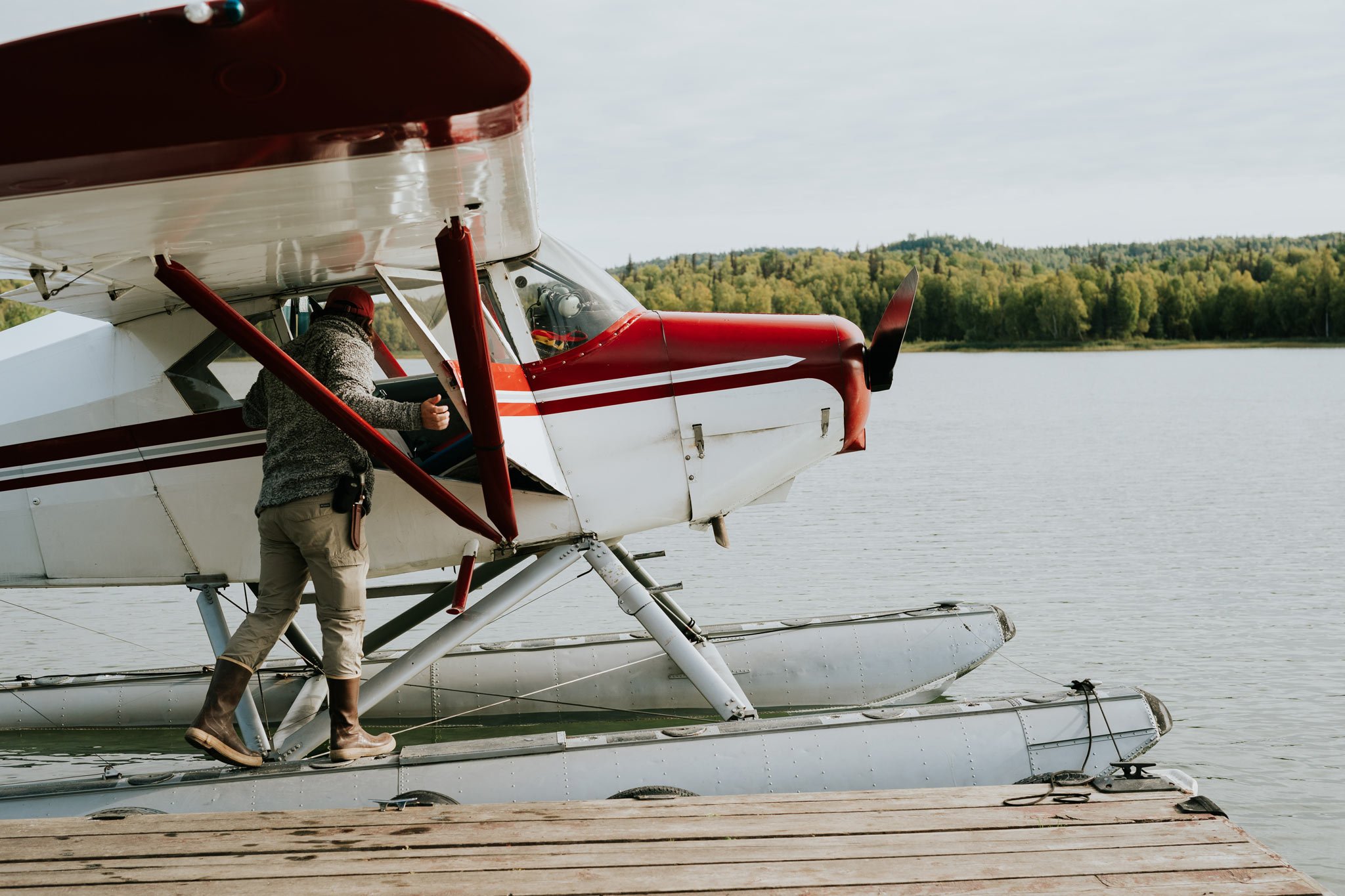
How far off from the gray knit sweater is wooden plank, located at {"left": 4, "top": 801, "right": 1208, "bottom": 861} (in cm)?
132

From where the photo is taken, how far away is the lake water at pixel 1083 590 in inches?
264

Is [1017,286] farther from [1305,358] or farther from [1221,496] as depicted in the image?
[1221,496]

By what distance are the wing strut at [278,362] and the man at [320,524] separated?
0.07m

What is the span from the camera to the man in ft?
14.3

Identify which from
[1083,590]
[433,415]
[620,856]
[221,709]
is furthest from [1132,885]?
[1083,590]

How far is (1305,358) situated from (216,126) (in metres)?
77.6

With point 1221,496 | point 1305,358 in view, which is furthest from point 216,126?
point 1305,358

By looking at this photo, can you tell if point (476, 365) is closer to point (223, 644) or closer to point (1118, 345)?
point (223, 644)

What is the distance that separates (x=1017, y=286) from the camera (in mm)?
110688

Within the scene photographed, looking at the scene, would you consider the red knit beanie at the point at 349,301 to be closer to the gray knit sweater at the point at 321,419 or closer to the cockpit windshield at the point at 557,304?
the gray knit sweater at the point at 321,419

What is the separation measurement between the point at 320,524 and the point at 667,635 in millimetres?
1738

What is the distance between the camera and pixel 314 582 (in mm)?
4449

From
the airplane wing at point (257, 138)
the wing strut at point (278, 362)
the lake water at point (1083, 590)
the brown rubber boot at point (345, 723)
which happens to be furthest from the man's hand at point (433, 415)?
the lake water at point (1083, 590)

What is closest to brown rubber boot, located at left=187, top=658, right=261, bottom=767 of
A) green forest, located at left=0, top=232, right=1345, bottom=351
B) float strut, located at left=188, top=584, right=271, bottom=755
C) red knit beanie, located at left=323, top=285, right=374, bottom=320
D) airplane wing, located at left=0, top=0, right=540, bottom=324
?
float strut, located at left=188, top=584, right=271, bottom=755
